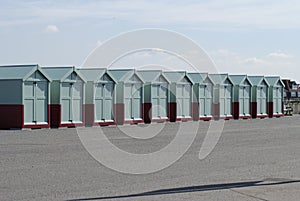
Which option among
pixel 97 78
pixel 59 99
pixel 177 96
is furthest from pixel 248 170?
pixel 177 96

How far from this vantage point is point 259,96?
58.7 metres

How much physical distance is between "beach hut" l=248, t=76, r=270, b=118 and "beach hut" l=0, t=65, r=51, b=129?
26.8 m

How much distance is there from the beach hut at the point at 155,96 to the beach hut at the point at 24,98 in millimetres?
10195

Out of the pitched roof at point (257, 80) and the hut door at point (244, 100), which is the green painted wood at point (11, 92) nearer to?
the hut door at point (244, 100)

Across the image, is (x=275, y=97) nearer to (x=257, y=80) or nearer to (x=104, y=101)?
(x=257, y=80)

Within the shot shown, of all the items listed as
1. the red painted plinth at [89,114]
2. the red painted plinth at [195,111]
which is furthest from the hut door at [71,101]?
the red painted plinth at [195,111]

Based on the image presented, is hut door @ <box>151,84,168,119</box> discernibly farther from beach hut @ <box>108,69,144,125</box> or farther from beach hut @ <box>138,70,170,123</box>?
beach hut @ <box>108,69,144,125</box>

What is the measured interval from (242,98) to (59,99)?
77.1 ft

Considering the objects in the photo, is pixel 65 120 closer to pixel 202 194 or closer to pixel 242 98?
pixel 242 98

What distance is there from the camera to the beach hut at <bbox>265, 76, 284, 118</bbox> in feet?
199

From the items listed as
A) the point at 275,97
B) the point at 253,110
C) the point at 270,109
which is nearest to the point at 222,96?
the point at 253,110

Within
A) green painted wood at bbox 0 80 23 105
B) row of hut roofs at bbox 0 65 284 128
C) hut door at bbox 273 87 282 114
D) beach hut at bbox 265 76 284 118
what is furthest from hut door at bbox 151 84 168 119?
hut door at bbox 273 87 282 114

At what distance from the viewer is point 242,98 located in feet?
184

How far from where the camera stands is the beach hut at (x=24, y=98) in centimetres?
3459
